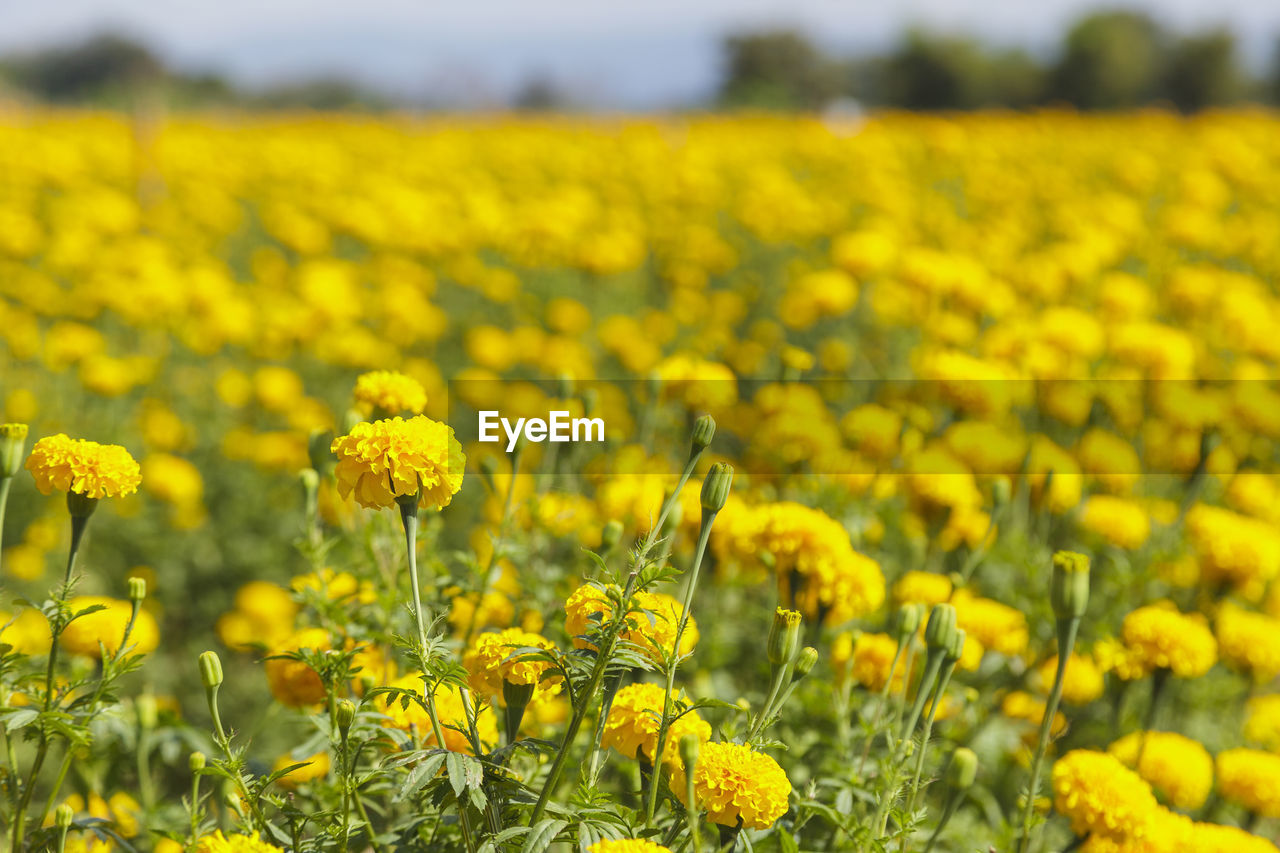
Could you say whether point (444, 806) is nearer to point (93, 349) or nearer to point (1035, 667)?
point (1035, 667)

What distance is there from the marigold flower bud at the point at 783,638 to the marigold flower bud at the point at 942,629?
0.21m

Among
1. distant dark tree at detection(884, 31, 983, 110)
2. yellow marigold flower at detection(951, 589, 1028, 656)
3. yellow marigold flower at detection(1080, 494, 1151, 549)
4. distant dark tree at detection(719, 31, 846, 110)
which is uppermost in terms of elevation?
distant dark tree at detection(719, 31, 846, 110)

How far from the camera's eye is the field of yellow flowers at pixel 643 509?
1.20 m

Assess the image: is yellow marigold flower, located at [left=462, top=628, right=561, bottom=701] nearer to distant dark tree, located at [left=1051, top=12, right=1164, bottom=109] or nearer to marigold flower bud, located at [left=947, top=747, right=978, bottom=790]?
marigold flower bud, located at [left=947, top=747, right=978, bottom=790]

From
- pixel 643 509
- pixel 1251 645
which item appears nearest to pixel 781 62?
pixel 1251 645

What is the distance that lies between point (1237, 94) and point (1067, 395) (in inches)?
839

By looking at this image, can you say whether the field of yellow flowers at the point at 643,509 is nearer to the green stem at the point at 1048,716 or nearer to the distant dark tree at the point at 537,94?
the green stem at the point at 1048,716

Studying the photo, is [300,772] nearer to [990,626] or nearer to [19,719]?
[19,719]

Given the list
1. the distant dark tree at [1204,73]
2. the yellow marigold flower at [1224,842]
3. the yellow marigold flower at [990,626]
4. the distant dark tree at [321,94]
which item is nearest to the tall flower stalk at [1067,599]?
the yellow marigold flower at [1224,842]

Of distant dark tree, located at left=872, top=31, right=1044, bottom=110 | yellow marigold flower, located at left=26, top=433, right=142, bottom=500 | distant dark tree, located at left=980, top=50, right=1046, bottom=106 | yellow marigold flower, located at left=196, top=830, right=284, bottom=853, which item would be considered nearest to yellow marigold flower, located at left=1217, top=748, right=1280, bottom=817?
yellow marigold flower, located at left=196, top=830, right=284, bottom=853

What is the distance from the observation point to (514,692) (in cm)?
119

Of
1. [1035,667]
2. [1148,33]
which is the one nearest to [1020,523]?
[1035,667]

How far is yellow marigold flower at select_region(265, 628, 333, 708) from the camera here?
60.0 inches

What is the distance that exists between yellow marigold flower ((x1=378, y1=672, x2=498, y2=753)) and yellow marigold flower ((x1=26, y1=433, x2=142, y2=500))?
0.46m
